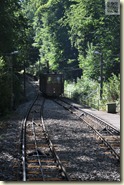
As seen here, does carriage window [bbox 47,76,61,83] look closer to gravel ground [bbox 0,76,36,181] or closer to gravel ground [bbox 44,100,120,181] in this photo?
gravel ground [bbox 0,76,36,181]

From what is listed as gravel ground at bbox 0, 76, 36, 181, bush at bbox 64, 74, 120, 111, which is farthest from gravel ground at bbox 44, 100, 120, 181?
bush at bbox 64, 74, 120, 111

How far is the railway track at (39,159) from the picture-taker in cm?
691

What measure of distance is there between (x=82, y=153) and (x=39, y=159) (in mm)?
1322

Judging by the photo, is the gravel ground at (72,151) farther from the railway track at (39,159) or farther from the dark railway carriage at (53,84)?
the dark railway carriage at (53,84)

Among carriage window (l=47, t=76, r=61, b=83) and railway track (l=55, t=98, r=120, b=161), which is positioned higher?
carriage window (l=47, t=76, r=61, b=83)

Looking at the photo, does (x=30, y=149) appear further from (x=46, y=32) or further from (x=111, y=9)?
(x=111, y=9)

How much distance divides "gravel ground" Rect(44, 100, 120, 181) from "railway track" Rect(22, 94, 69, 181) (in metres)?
0.19

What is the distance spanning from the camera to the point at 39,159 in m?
8.30

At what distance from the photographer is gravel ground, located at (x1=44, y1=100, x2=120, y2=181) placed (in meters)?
7.12

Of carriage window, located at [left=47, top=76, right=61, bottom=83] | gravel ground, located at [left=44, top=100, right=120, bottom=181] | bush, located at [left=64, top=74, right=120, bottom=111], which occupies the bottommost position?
gravel ground, located at [left=44, top=100, right=120, bottom=181]

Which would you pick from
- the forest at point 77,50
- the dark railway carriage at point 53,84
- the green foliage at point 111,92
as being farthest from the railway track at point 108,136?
the dark railway carriage at point 53,84

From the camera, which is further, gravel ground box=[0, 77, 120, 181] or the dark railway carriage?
the dark railway carriage

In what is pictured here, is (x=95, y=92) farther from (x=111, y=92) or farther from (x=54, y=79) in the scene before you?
(x=54, y=79)

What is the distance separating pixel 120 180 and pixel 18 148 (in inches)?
160
